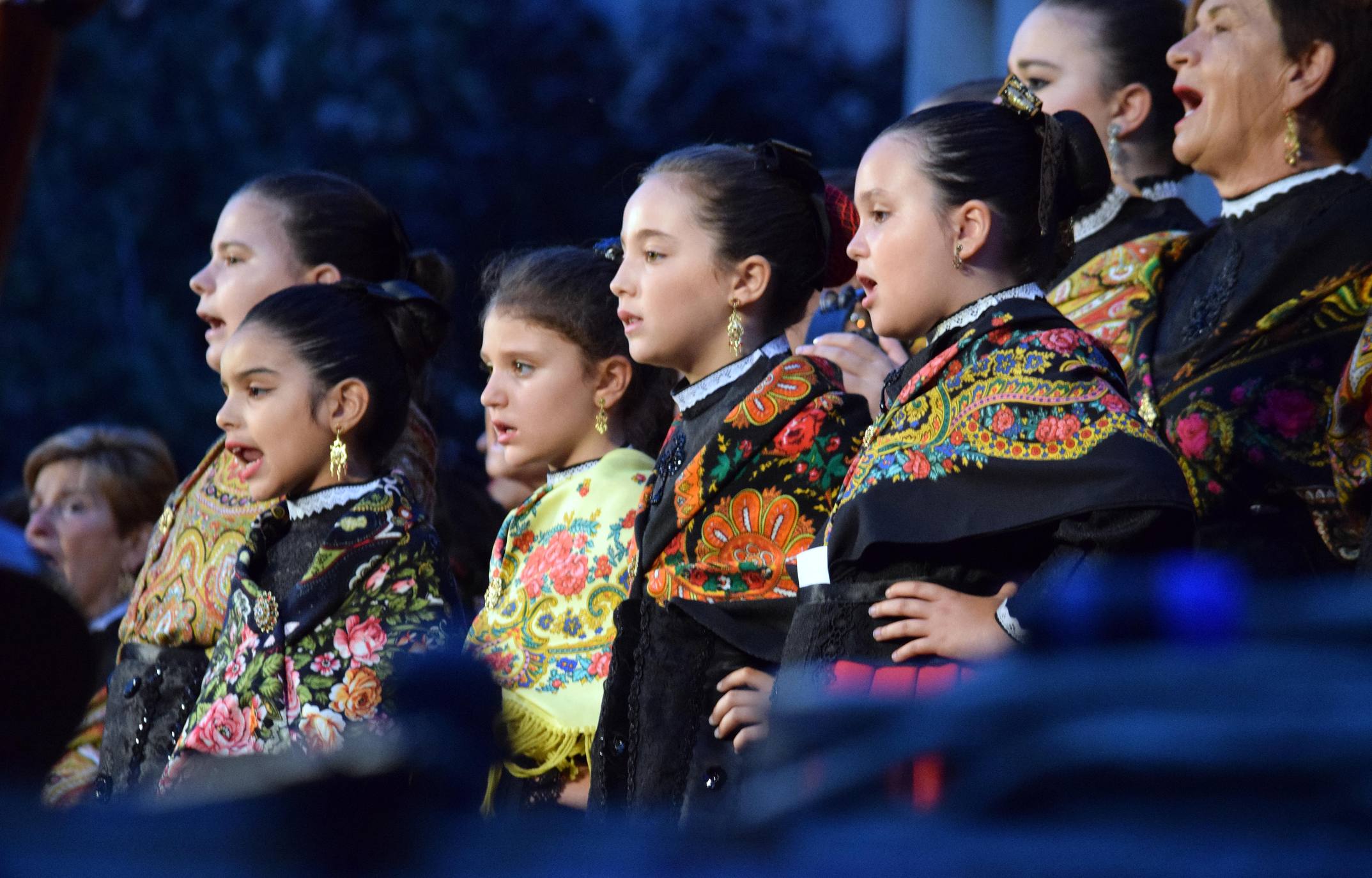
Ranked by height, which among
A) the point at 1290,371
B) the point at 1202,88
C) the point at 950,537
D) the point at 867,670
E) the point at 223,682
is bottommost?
the point at 223,682

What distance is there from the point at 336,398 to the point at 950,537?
1818 millimetres

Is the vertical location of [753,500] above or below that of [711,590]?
above

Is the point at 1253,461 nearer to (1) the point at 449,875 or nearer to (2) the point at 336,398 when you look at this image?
(2) the point at 336,398

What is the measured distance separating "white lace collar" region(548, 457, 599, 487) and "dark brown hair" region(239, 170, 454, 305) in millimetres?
820

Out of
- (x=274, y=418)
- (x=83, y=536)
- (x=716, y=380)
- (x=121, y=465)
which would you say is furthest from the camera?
(x=121, y=465)

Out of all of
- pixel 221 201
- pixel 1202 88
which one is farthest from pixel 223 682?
pixel 221 201

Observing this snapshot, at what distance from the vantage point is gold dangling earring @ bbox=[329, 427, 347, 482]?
156 inches

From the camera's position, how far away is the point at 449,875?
3.13 ft

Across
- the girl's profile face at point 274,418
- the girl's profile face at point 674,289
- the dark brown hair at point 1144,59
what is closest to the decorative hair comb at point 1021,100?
the girl's profile face at point 674,289

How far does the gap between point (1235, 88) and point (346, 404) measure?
2.02 metres

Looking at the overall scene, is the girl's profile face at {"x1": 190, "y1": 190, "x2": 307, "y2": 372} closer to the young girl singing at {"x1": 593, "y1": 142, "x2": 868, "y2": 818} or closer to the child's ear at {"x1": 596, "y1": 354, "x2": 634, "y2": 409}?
the child's ear at {"x1": 596, "y1": 354, "x2": 634, "y2": 409}

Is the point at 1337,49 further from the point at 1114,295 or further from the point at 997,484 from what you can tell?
the point at 997,484

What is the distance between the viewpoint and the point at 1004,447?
2691 mm

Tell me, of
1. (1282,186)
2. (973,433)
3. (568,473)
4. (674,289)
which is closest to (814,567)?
(973,433)
